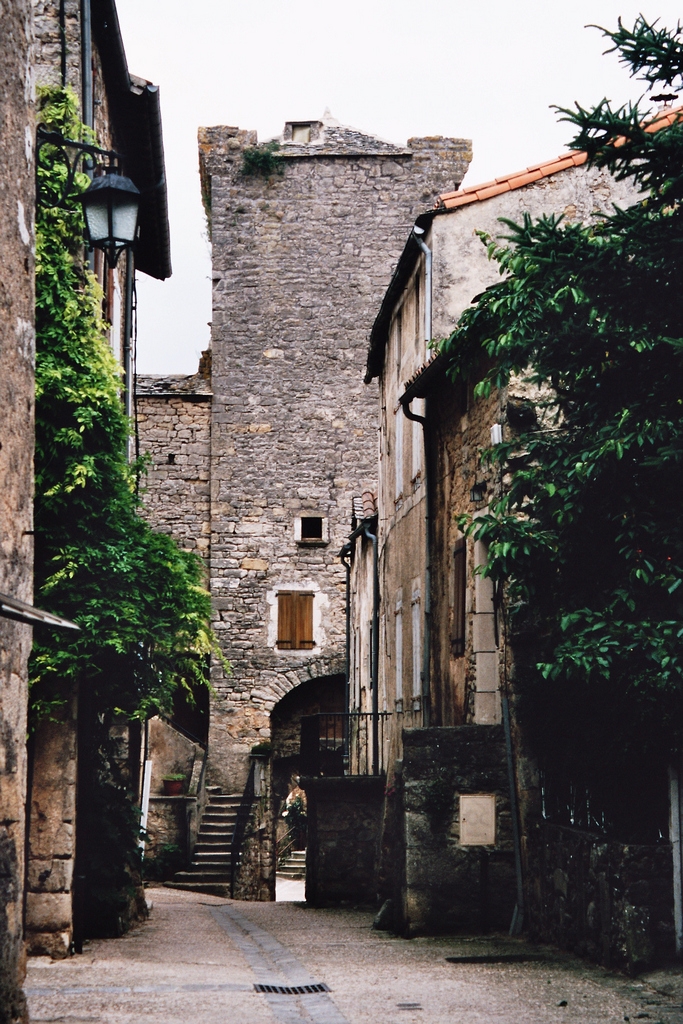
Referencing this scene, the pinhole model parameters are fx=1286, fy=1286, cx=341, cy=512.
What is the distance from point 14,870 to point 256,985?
2.85 meters

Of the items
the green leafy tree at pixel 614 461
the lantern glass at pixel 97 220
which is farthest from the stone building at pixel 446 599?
the lantern glass at pixel 97 220

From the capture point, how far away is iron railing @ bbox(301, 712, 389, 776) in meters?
15.7

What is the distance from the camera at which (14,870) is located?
602 centimetres

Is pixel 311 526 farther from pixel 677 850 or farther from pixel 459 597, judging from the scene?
pixel 677 850

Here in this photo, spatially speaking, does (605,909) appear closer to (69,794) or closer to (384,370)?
(69,794)

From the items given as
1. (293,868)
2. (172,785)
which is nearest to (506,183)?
(172,785)

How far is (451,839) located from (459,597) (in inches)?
103

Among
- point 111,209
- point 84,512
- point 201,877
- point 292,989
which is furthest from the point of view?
point 201,877

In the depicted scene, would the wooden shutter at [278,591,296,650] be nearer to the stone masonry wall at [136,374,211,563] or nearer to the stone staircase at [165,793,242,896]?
the stone masonry wall at [136,374,211,563]

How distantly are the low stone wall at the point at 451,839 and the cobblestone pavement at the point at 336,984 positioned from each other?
0.31 m

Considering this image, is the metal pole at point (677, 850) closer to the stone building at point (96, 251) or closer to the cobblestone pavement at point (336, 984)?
the cobblestone pavement at point (336, 984)

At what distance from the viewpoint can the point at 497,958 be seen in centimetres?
906

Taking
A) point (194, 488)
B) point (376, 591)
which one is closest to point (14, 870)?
point (376, 591)

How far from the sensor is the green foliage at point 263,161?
27.3m
